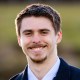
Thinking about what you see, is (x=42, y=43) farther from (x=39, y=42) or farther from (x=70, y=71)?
(x=70, y=71)

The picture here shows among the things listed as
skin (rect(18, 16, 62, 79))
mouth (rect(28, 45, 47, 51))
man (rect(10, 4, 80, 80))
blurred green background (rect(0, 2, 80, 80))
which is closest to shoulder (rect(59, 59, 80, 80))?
man (rect(10, 4, 80, 80))

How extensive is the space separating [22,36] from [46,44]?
0.55ft

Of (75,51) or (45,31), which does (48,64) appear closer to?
(45,31)

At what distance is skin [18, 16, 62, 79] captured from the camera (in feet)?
12.9

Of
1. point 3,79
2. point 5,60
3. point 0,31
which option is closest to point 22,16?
point 3,79

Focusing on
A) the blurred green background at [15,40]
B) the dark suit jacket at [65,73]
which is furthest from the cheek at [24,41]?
the blurred green background at [15,40]

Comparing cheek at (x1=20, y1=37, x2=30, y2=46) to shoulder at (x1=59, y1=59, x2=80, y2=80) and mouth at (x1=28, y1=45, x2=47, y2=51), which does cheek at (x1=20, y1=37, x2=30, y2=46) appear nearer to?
mouth at (x1=28, y1=45, x2=47, y2=51)

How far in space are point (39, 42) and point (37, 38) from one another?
0.04 metres

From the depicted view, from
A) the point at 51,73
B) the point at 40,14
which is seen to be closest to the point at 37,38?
the point at 40,14

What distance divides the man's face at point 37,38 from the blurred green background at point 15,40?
9.76 m

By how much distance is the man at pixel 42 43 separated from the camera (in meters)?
3.95

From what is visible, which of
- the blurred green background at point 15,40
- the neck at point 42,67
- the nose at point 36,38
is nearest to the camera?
the nose at point 36,38

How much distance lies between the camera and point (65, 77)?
4066mm

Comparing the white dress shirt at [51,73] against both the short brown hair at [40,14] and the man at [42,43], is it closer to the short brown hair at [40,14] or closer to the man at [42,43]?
the man at [42,43]
